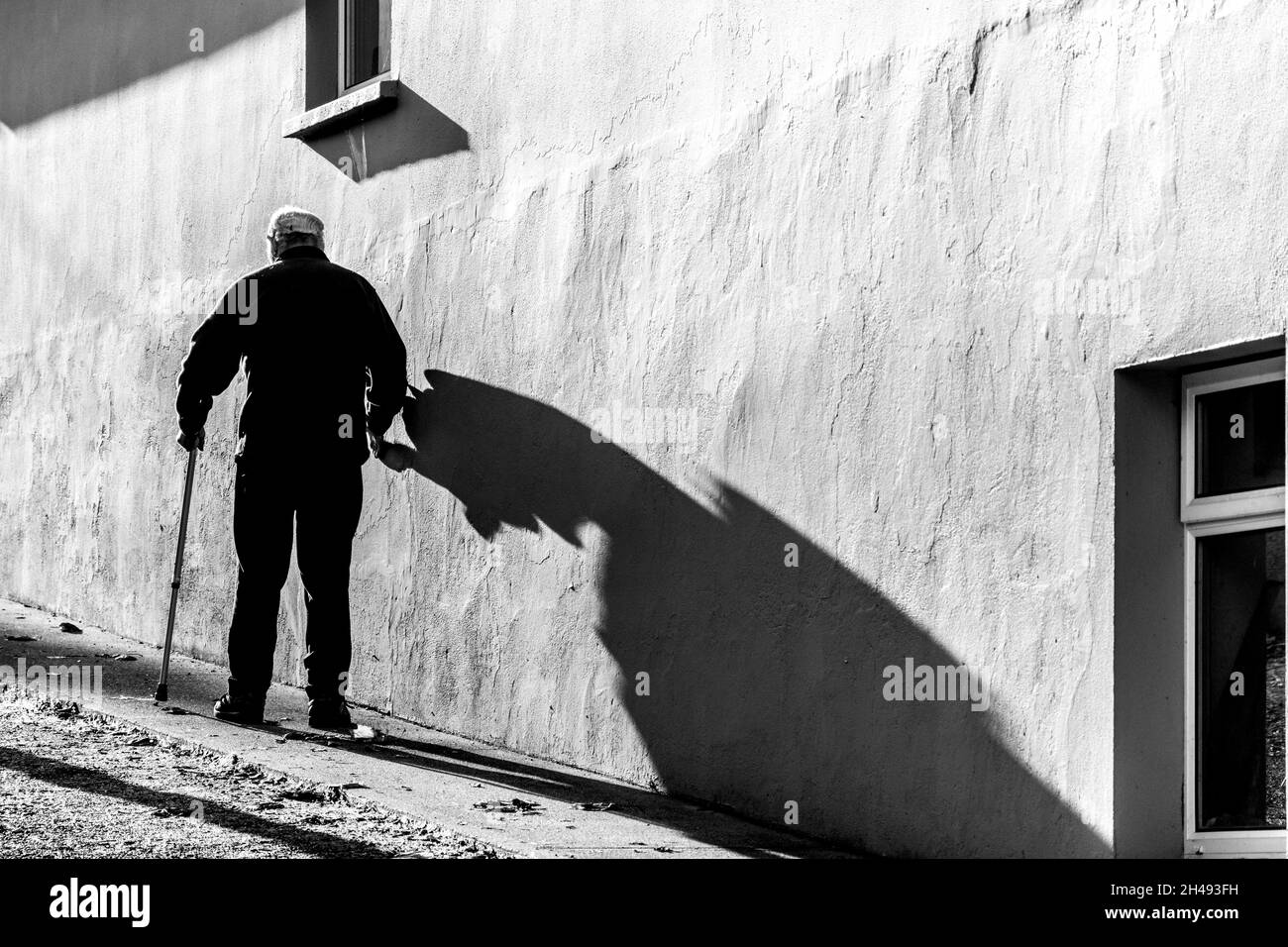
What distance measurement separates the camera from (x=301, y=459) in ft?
24.5

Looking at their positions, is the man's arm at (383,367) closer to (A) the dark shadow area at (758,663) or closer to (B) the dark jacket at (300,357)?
(B) the dark jacket at (300,357)

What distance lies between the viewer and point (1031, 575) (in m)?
5.41

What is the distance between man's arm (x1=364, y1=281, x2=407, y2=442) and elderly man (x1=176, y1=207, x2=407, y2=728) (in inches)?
0.5

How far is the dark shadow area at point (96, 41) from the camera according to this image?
998 centimetres

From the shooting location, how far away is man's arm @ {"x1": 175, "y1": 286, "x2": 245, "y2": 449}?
7.61 meters

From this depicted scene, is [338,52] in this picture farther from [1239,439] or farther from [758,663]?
[1239,439]

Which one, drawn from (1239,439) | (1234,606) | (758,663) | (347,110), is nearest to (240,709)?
(758,663)

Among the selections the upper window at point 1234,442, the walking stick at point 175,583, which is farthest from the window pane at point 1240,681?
the walking stick at point 175,583

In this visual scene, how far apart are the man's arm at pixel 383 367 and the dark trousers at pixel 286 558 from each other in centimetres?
30

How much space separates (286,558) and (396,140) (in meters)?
2.24

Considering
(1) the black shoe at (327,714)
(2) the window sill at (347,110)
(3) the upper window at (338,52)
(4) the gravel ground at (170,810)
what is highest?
(3) the upper window at (338,52)
